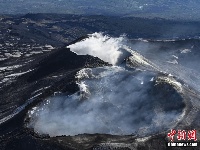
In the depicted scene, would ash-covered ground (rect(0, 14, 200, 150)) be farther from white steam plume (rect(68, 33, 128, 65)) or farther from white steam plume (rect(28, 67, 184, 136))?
white steam plume (rect(68, 33, 128, 65))

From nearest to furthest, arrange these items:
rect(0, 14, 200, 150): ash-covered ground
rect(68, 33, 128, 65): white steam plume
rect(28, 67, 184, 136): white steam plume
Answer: rect(0, 14, 200, 150): ash-covered ground → rect(28, 67, 184, 136): white steam plume → rect(68, 33, 128, 65): white steam plume

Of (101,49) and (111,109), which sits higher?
(101,49)

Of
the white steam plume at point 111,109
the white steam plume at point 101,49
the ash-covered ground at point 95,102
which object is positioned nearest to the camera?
the ash-covered ground at point 95,102

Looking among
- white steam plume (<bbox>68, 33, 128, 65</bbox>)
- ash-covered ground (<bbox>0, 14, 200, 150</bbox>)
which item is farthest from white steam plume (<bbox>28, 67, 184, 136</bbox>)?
white steam plume (<bbox>68, 33, 128, 65</bbox>)

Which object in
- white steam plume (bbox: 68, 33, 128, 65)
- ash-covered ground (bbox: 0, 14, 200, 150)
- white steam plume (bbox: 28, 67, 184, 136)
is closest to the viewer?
ash-covered ground (bbox: 0, 14, 200, 150)

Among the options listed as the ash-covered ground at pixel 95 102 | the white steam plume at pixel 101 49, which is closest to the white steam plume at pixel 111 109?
the ash-covered ground at pixel 95 102

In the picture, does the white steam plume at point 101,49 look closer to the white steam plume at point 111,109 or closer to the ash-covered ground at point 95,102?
the ash-covered ground at point 95,102

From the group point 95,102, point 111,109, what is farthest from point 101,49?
point 111,109

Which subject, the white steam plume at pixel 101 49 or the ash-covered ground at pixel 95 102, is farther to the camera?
the white steam plume at pixel 101 49

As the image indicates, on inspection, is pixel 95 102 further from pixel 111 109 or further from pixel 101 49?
pixel 101 49

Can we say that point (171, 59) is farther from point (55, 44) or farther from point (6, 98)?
point (55, 44)

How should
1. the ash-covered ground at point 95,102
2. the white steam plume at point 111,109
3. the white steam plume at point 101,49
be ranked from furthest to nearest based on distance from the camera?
the white steam plume at point 101,49 → the white steam plume at point 111,109 → the ash-covered ground at point 95,102
